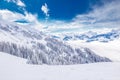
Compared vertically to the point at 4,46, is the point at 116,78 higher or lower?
lower

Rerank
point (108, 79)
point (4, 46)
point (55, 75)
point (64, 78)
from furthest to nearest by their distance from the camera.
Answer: point (4, 46) < point (55, 75) < point (64, 78) < point (108, 79)

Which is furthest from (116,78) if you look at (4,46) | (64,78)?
(4,46)

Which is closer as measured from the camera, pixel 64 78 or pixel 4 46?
pixel 64 78

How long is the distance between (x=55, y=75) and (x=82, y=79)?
3.25 meters

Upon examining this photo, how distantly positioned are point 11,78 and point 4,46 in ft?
590

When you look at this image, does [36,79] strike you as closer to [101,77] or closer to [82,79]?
[82,79]

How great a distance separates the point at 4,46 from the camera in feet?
633

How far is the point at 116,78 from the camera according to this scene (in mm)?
18219

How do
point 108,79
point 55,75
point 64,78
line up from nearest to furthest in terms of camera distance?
point 108,79 < point 64,78 < point 55,75

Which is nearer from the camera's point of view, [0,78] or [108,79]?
[108,79]

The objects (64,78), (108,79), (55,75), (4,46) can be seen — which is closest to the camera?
(108,79)

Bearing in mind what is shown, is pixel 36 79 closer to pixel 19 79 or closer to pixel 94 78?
pixel 19 79

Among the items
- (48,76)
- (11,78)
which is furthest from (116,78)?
(11,78)

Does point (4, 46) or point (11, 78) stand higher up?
point (4, 46)
